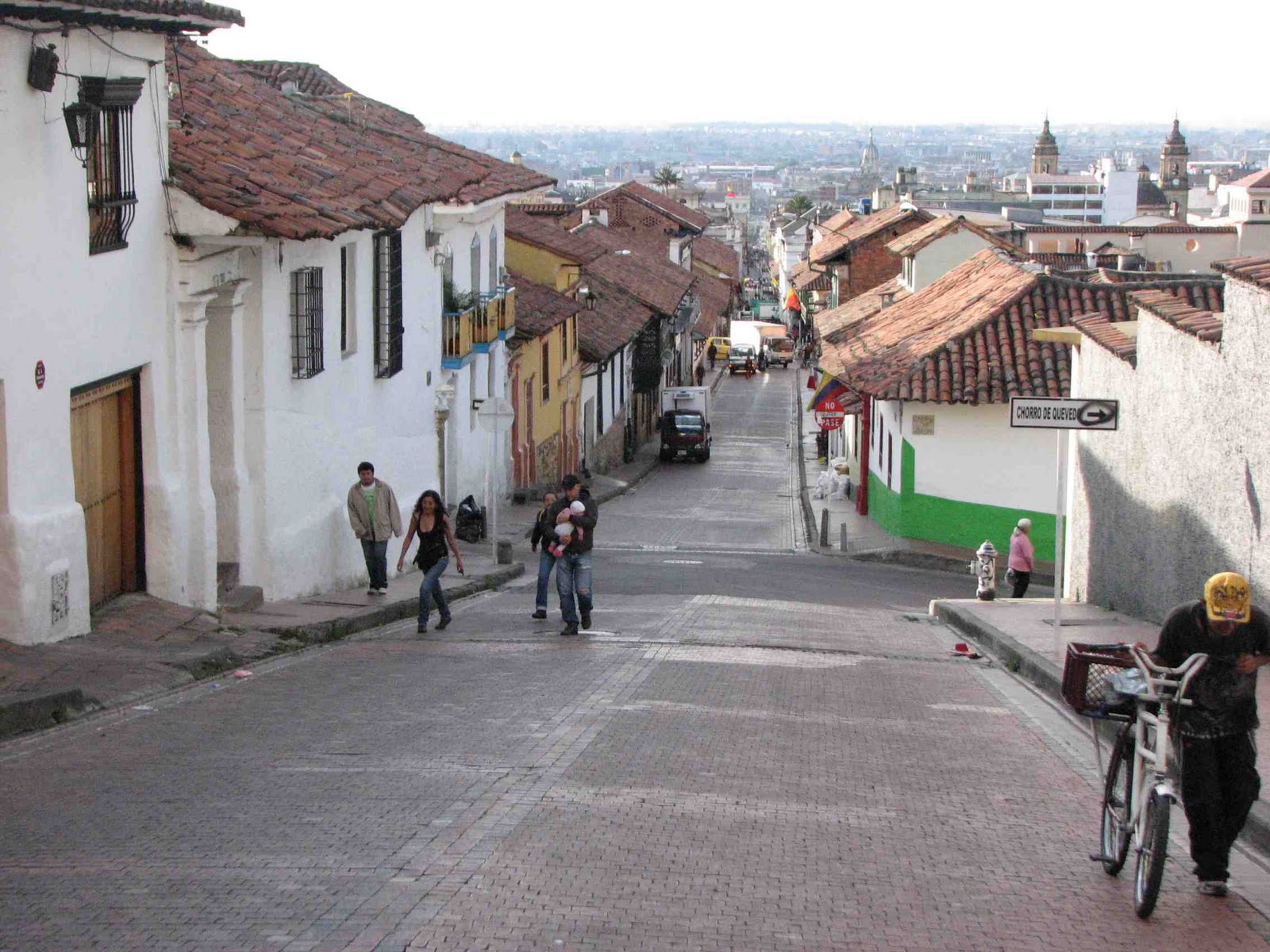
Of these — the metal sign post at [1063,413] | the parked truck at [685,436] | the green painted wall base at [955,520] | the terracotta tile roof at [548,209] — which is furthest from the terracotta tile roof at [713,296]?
the metal sign post at [1063,413]

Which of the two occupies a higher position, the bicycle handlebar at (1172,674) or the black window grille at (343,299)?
the black window grille at (343,299)

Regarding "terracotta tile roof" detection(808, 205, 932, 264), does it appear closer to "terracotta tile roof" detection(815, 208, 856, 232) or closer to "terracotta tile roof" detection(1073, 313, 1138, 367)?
"terracotta tile roof" detection(815, 208, 856, 232)

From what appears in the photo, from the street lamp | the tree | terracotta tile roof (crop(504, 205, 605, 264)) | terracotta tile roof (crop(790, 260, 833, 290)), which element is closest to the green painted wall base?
terracotta tile roof (crop(504, 205, 605, 264))

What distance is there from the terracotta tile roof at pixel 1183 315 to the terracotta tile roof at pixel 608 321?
28.9m

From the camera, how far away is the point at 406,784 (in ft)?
27.9

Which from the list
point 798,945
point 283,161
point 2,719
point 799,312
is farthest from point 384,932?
point 799,312

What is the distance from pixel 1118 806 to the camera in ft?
24.1

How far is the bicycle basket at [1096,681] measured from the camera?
23.8 feet

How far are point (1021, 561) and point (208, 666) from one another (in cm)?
1322

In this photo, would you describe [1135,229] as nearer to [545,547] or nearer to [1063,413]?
[545,547]

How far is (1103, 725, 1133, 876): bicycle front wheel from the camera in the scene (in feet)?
23.9

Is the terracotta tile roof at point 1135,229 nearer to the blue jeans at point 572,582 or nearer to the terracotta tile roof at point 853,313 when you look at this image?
the terracotta tile roof at point 853,313

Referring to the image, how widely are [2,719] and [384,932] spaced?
4.43 metres

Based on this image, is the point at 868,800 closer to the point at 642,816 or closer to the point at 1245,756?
the point at 642,816
